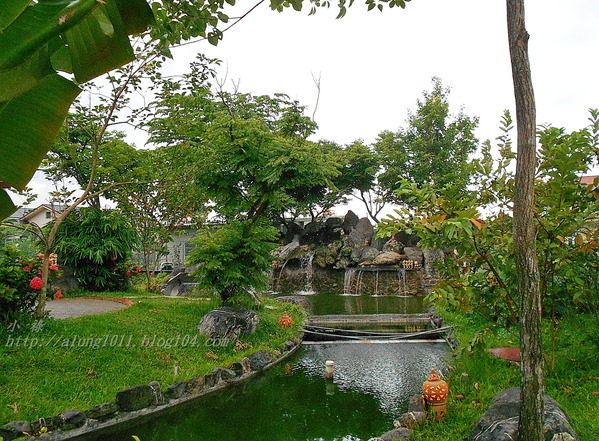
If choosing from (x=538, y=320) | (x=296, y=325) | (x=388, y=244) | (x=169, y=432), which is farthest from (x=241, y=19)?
(x=388, y=244)

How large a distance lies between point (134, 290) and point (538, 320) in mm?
11375

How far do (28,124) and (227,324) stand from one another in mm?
6294

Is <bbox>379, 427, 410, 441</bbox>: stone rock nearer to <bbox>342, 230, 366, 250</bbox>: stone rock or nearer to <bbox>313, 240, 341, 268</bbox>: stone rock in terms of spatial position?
<bbox>313, 240, 341, 268</bbox>: stone rock

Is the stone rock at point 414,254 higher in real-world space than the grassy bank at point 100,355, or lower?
higher

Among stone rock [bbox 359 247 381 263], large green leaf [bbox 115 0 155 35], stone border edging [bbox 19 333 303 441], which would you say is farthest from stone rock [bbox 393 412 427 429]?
stone rock [bbox 359 247 381 263]

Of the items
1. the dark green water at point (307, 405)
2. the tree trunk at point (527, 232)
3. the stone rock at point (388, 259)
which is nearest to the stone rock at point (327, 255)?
the stone rock at point (388, 259)

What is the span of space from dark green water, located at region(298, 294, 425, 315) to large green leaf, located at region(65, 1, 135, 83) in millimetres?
10382

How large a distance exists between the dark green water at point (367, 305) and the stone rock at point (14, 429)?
7.65 m

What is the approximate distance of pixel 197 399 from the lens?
196 inches

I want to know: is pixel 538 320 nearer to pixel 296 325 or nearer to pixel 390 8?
pixel 390 8

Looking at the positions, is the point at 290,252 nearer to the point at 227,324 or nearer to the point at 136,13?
the point at 227,324

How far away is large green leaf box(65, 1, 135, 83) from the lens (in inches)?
22.7

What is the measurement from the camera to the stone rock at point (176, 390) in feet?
15.7

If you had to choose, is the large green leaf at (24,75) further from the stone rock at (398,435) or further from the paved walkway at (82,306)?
the paved walkway at (82,306)
